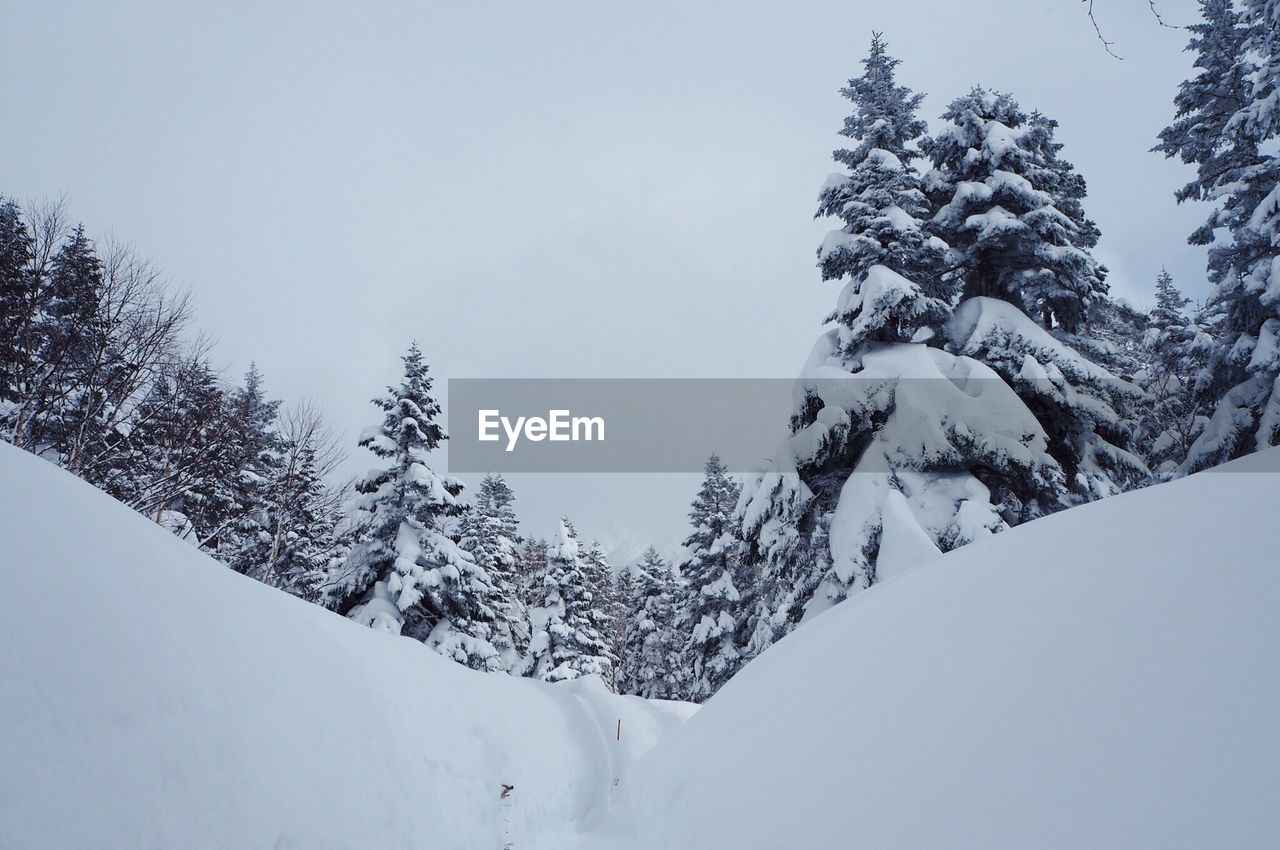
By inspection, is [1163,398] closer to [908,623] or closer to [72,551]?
[908,623]

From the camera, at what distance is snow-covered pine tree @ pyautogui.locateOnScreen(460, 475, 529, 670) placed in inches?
876

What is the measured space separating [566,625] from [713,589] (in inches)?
286

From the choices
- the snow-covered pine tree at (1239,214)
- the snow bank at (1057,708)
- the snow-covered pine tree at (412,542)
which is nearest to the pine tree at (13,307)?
the snow-covered pine tree at (412,542)

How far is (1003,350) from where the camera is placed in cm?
1016

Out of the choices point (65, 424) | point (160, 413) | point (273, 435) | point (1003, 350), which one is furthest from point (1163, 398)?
point (273, 435)

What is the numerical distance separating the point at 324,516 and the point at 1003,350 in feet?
83.5

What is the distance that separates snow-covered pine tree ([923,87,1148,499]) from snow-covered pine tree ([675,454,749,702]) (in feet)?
37.6

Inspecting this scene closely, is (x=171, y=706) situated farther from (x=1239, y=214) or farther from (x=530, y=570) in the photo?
(x=530, y=570)

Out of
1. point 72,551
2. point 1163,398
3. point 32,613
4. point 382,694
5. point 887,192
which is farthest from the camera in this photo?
point 1163,398

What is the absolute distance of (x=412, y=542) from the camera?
50.3 feet

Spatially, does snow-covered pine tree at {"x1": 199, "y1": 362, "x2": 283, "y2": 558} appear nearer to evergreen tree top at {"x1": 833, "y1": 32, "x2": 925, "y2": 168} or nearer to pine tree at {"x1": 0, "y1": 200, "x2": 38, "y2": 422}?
pine tree at {"x1": 0, "y1": 200, "x2": 38, "y2": 422}

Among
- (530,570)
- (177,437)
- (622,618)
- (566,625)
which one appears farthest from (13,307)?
(622,618)

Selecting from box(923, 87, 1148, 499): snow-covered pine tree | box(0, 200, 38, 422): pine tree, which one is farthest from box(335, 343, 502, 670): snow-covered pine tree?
box(923, 87, 1148, 499): snow-covered pine tree

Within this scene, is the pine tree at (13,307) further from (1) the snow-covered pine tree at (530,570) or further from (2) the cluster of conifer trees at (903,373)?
(1) the snow-covered pine tree at (530,570)
